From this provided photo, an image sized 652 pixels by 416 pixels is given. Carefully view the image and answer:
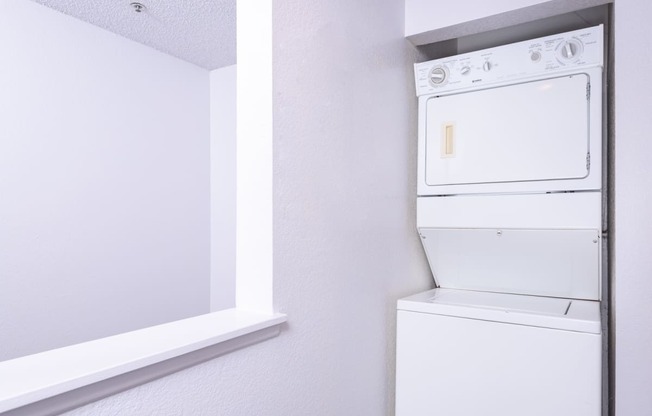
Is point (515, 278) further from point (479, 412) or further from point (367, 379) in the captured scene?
point (367, 379)

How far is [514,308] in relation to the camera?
5.69ft

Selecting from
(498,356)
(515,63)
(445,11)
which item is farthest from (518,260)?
(445,11)

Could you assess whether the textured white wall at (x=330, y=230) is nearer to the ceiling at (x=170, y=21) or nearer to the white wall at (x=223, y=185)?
the ceiling at (x=170, y=21)

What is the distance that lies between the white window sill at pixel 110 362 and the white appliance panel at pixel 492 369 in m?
0.92

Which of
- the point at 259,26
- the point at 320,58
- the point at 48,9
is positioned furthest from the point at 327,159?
the point at 48,9

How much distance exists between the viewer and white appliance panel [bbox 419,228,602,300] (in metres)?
1.87

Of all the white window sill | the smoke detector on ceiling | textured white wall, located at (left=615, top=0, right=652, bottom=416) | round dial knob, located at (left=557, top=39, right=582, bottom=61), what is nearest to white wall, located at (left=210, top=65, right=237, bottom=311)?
the smoke detector on ceiling

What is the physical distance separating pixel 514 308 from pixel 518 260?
382 mm

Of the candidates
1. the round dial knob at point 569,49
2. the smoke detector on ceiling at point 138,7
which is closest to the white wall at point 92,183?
the smoke detector on ceiling at point 138,7

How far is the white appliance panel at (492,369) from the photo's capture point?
1.53 meters

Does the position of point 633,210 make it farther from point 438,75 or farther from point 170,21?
point 170,21

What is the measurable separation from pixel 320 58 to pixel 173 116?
2146 mm

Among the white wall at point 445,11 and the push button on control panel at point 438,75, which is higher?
the white wall at point 445,11

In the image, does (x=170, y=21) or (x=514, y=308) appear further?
(x=170, y=21)
